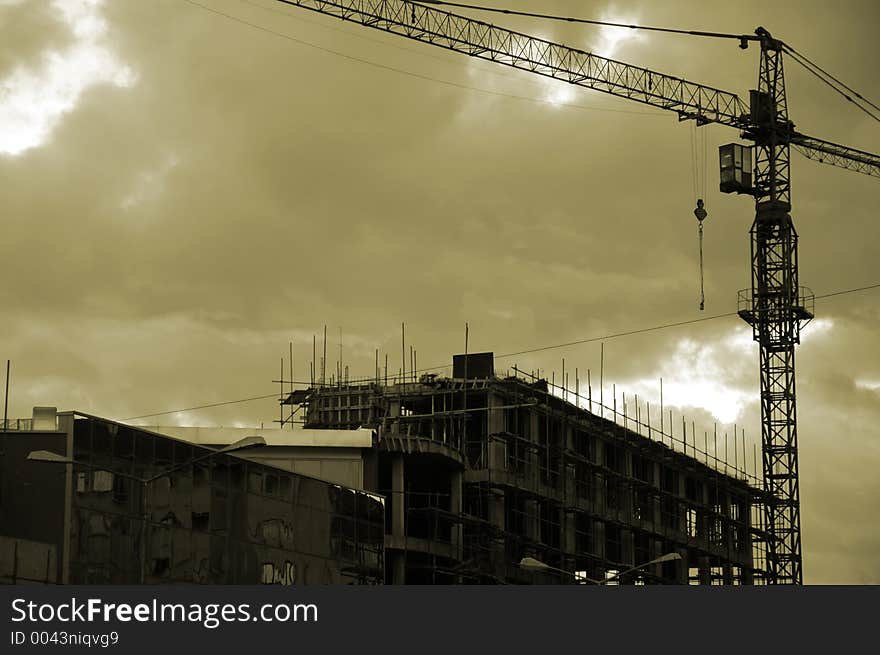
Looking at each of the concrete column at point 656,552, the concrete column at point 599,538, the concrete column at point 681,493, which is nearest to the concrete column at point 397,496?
the concrete column at point 599,538

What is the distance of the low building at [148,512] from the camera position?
58344 mm

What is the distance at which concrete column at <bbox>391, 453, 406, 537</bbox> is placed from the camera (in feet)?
344

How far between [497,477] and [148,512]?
164 feet

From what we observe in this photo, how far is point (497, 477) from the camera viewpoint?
10956 cm

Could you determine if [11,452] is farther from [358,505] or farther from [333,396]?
[333,396]

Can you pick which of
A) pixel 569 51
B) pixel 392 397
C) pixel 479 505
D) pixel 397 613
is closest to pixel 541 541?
pixel 479 505

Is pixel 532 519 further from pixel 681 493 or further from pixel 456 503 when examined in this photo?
pixel 681 493

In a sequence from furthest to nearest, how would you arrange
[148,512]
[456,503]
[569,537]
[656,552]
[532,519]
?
[656,552], [569,537], [532,519], [456,503], [148,512]

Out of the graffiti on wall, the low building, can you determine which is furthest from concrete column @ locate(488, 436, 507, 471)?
the graffiti on wall

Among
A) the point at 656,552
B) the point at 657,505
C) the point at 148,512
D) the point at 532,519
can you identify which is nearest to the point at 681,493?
the point at 657,505

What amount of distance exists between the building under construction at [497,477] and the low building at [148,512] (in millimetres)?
31296

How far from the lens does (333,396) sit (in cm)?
11631

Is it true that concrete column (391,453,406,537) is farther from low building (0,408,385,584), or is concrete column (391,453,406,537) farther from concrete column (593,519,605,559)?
low building (0,408,385,584)

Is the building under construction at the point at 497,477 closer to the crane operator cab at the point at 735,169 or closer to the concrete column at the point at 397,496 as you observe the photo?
the concrete column at the point at 397,496
